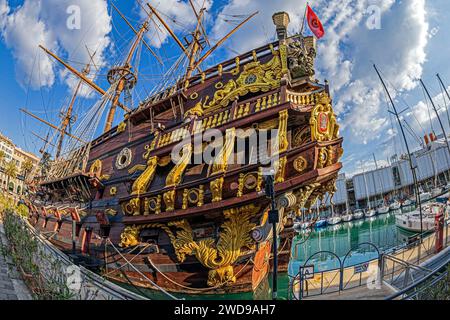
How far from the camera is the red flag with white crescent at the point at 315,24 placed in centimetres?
813

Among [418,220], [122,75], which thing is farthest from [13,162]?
[418,220]

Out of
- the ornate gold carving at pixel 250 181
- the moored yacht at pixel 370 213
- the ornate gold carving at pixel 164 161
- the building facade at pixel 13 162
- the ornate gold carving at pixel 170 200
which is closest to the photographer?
the ornate gold carving at pixel 250 181

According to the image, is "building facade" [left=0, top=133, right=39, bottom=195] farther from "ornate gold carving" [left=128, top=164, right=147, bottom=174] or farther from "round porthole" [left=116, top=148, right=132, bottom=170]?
"ornate gold carving" [left=128, top=164, right=147, bottom=174]

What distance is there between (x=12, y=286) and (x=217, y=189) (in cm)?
437

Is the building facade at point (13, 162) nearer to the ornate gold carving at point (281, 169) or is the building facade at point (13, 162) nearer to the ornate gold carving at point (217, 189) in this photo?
the ornate gold carving at point (217, 189)

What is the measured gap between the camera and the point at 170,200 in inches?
273

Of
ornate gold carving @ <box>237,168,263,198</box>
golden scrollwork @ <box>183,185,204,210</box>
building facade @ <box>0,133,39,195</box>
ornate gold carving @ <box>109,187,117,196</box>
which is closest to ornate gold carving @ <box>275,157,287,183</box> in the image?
ornate gold carving @ <box>237,168,263,198</box>

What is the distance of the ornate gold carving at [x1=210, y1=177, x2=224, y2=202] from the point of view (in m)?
6.33

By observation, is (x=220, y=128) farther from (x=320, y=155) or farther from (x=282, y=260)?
(x=282, y=260)

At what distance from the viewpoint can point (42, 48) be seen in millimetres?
19797

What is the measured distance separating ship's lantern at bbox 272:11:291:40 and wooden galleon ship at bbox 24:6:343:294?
34 mm

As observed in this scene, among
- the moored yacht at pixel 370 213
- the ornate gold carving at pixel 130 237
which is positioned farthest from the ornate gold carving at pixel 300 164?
the moored yacht at pixel 370 213

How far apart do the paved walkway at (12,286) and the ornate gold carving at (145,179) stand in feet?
11.1
